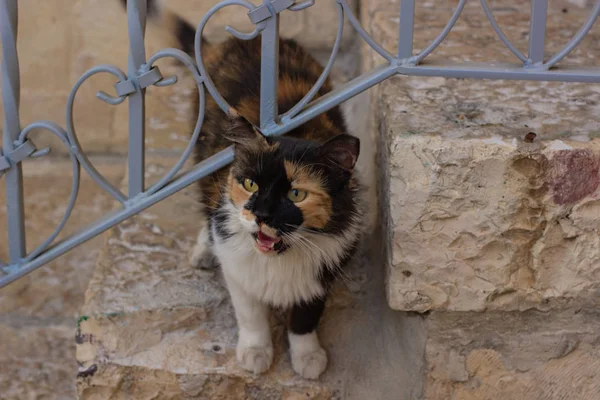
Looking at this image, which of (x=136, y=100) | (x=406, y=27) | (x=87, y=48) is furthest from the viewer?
(x=87, y=48)

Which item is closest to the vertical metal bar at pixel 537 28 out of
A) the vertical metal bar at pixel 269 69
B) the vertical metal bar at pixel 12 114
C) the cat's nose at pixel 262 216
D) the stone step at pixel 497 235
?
the stone step at pixel 497 235

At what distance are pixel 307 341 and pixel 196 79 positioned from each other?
2.22 ft

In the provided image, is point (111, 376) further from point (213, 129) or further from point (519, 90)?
point (519, 90)

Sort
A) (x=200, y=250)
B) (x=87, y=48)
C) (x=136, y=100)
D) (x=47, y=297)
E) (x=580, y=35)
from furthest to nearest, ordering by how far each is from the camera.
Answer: (x=87, y=48), (x=47, y=297), (x=200, y=250), (x=136, y=100), (x=580, y=35)

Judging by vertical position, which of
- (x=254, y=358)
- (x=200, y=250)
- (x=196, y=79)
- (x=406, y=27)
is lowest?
(x=254, y=358)

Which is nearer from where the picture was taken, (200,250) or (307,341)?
(307,341)

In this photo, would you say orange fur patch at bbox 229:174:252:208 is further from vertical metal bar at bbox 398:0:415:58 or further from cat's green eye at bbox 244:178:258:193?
vertical metal bar at bbox 398:0:415:58

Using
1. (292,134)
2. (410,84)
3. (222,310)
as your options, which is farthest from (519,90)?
(222,310)

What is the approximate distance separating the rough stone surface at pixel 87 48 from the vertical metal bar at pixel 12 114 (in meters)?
1.52

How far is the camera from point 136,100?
1538 mm

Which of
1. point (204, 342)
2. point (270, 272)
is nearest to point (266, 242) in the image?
point (270, 272)

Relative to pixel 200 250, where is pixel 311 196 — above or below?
above

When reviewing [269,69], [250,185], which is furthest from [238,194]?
[269,69]

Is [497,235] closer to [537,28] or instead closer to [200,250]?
[537,28]
